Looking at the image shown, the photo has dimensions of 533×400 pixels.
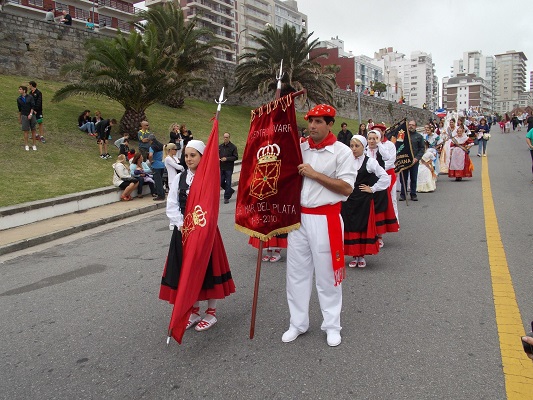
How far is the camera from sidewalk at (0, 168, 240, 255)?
768cm

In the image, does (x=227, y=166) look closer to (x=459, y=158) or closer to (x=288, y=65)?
(x=459, y=158)

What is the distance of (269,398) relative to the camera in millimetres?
2830

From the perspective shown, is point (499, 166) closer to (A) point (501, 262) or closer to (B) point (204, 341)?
(A) point (501, 262)

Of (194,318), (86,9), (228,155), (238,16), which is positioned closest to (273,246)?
(194,318)

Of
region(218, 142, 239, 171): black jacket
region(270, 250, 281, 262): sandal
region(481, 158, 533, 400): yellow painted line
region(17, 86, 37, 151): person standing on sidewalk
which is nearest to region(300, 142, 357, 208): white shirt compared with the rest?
region(481, 158, 533, 400): yellow painted line

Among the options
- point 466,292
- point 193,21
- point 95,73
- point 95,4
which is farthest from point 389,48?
point 466,292

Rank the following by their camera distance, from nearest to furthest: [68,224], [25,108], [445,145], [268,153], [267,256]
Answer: [268,153] < [267,256] < [68,224] < [25,108] < [445,145]

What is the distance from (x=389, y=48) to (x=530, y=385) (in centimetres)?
17971

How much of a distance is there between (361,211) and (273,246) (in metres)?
1.23

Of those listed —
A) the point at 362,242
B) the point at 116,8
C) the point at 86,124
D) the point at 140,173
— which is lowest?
the point at 362,242

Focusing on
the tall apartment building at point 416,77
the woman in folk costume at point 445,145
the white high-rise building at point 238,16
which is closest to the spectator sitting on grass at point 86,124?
the woman in folk costume at point 445,145

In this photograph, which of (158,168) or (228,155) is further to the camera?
(158,168)

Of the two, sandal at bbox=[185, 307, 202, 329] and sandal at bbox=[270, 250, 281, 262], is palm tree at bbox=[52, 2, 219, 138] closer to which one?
sandal at bbox=[270, 250, 281, 262]

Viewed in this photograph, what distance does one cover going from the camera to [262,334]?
12.3ft
